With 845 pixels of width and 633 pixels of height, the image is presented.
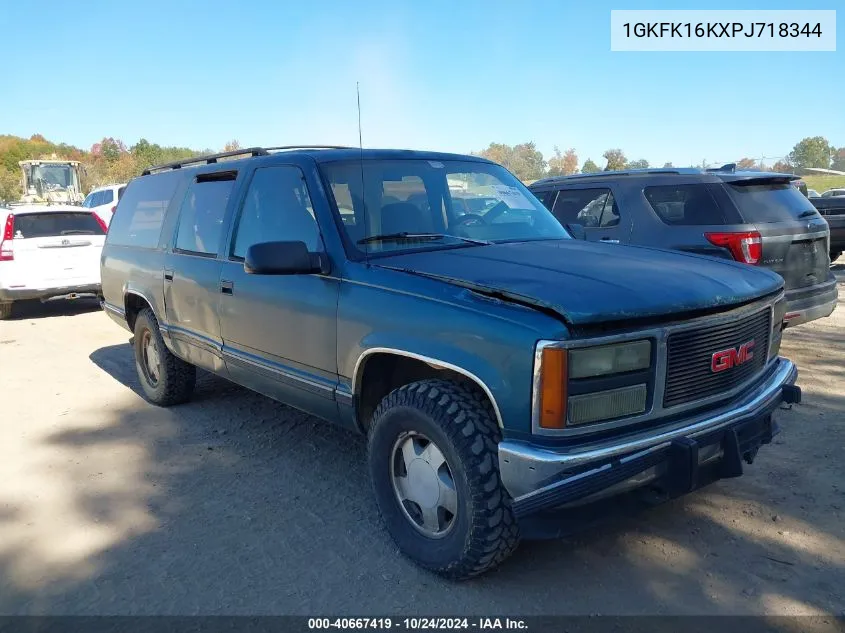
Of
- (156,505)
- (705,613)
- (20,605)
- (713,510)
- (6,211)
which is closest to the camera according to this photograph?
(705,613)

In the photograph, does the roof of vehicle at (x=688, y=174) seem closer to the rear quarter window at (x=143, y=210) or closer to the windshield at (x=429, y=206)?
the windshield at (x=429, y=206)

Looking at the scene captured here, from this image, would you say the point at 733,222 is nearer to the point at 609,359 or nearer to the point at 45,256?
the point at 609,359

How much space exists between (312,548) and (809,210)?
5453 millimetres

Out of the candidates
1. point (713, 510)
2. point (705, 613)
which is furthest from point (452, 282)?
point (713, 510)

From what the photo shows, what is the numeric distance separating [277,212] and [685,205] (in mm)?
3920

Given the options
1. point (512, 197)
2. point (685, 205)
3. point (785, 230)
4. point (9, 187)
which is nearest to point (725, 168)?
point (685, 205)

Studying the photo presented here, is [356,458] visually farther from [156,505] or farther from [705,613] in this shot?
[705,613]

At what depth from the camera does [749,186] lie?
20.1 ft

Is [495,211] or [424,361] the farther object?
[495,211]

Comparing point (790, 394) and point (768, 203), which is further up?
point (768, 203)

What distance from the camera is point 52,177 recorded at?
1001 inches

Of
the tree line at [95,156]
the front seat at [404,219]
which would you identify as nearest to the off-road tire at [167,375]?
the front seat at [404,219]

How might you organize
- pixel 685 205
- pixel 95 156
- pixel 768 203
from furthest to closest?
pixel 95 156, pixel 685 205, pixel 768 203

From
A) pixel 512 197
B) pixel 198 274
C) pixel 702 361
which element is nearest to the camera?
pixel 702 361
